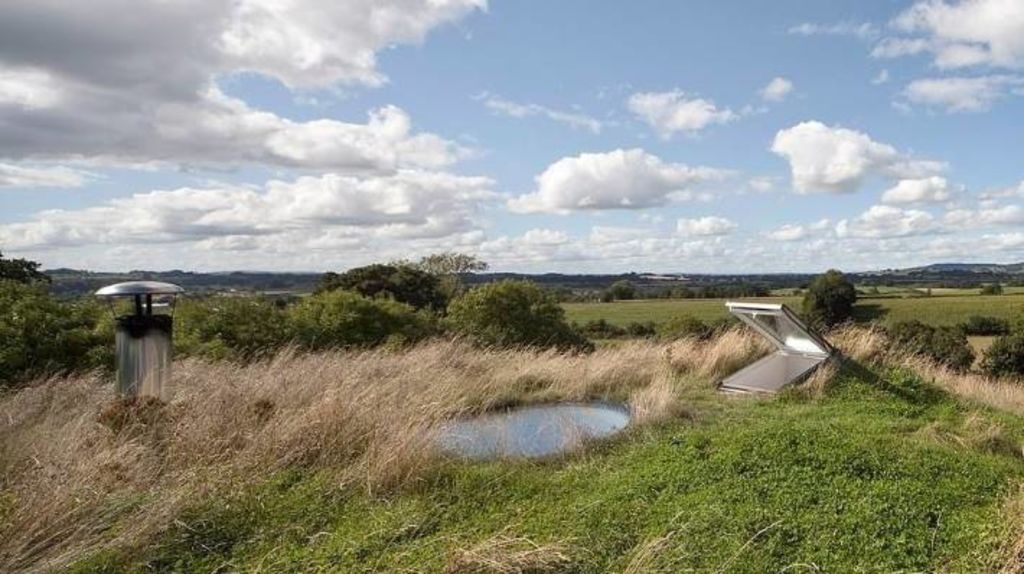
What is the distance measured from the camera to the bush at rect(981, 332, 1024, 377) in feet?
113

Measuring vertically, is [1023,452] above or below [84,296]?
below

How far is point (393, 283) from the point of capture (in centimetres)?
3350

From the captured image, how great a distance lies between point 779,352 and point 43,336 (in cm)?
1025

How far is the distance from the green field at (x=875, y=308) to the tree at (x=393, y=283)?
34.1ft

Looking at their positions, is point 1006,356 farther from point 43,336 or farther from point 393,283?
point 43,336

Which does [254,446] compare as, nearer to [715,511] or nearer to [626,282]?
[715,511]

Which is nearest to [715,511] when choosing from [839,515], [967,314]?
[839,515]

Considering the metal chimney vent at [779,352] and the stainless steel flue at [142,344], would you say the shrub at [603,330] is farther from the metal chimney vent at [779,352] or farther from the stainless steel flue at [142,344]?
the stainless steel flue at [142,344]

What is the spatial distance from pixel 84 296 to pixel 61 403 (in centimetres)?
518

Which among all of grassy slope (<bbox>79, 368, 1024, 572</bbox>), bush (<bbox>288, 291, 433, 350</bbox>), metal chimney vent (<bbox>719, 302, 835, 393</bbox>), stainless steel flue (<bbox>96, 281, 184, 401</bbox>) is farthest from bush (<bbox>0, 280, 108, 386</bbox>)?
metal chimney vent (<bbox>719, 302, 835, 393</bbox>)

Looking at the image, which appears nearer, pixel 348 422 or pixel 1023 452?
pixel 348 422

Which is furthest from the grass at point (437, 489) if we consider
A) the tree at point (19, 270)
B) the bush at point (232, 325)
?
the tree at point (19, 270)

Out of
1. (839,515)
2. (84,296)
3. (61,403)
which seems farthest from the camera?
(84,296)

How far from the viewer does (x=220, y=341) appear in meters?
12.4
